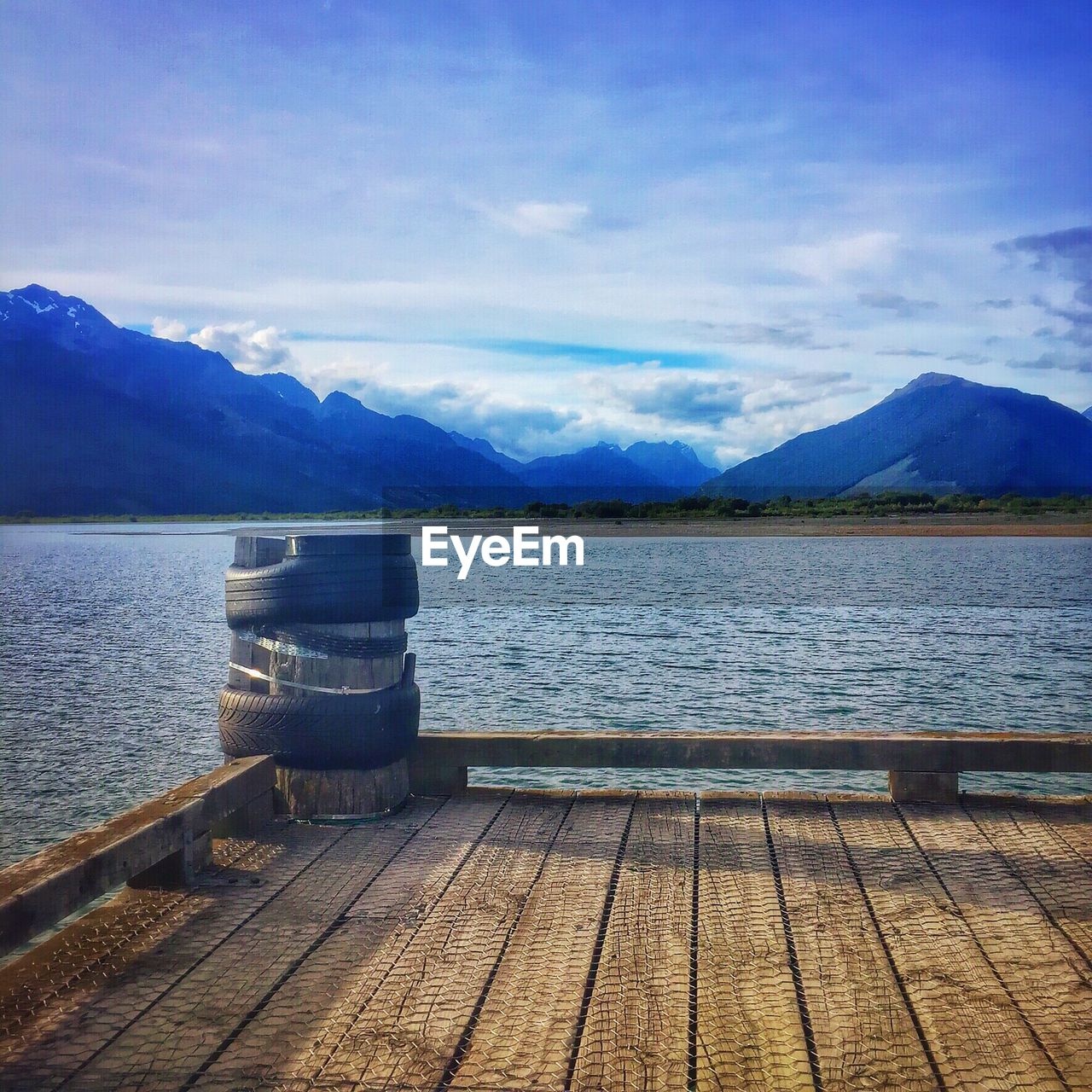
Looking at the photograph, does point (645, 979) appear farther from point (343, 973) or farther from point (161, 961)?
point (161, 961)

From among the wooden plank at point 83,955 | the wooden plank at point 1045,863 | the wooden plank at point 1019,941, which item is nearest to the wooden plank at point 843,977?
the wooden plank at point 1019,941

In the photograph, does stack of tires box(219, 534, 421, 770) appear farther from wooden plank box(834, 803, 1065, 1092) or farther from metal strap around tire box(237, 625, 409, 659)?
wooden plank box(834, 803, 1065, 1092)

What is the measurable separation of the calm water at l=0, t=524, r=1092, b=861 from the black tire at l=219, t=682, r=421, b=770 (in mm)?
2467

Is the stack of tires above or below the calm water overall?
above

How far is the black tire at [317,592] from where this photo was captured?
19.9 feet

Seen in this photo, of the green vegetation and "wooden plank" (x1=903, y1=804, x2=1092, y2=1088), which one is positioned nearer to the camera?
"wooden plank" (x1=903, y1=804, x2=1092, y2=1088)

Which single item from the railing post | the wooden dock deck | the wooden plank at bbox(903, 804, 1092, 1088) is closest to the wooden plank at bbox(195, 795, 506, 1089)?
the wooden dock deck

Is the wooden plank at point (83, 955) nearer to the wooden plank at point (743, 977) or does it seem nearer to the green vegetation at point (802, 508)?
the wooden plank at point (743, 977)

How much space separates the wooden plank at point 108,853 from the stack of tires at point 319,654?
434mm

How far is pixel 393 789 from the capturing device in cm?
634

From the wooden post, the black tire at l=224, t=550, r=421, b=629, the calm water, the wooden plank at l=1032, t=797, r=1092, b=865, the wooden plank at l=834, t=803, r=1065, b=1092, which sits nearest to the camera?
the wooden plank at l=834, t=803, r=1065, b=1092

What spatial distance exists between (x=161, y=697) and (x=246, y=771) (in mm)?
17431

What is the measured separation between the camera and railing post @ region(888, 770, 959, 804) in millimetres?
6523

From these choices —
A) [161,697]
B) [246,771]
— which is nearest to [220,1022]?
[246,771]
